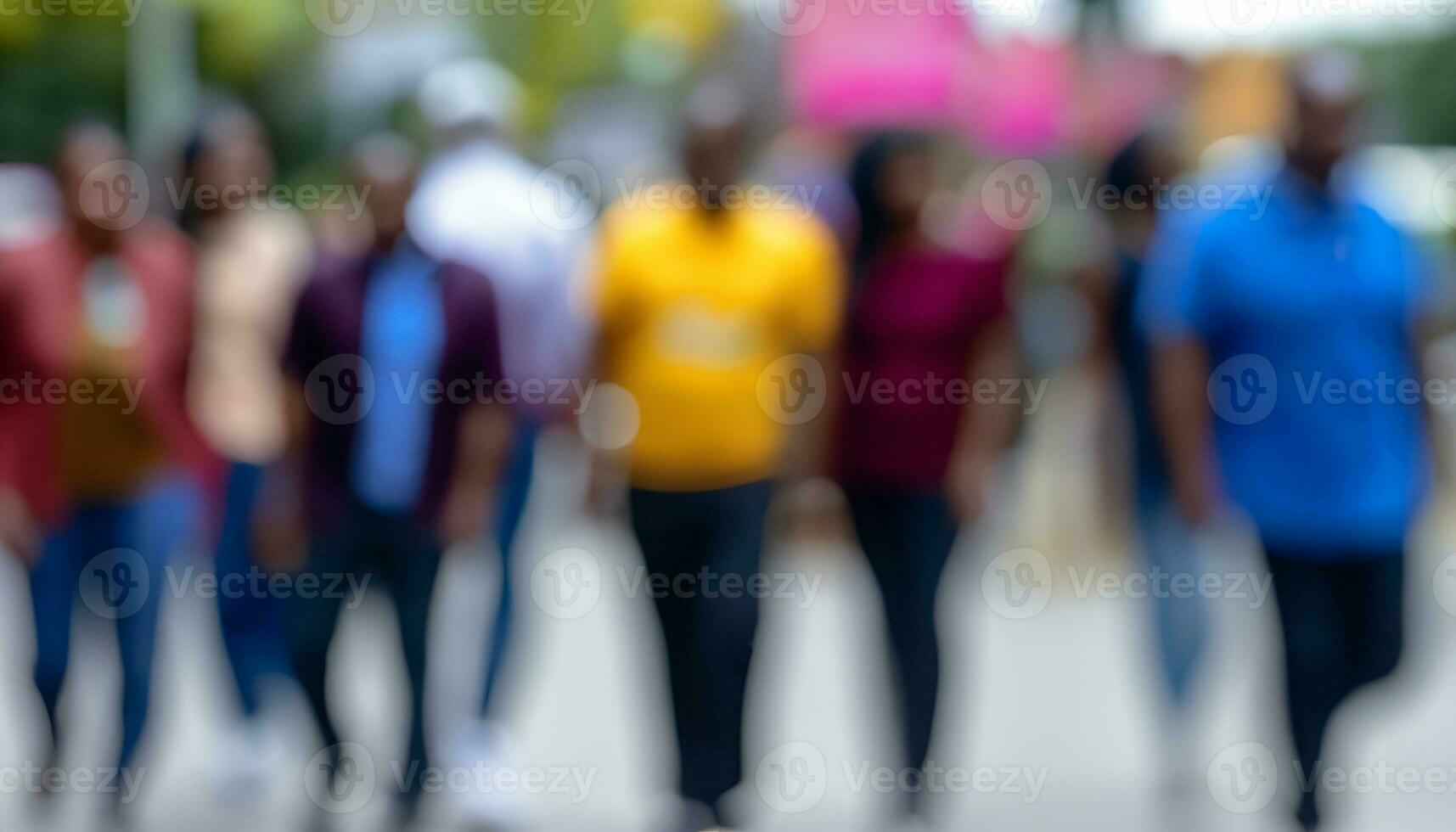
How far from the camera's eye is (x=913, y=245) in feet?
18.0

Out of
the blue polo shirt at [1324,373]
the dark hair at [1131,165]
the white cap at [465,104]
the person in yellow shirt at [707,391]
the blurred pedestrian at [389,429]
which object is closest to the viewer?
the blue polo shirt at [1324,373]

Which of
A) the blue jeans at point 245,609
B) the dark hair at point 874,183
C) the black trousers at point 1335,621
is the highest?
the dark hair at point 874,183

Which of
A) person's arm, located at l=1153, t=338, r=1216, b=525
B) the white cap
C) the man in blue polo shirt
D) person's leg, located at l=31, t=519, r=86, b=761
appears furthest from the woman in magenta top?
person's leg, located at l=31, t=519, r=86, b=761

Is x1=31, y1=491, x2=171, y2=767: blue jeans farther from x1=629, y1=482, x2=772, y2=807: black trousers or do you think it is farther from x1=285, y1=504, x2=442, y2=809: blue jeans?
x1=629, y1=482, x2=772, y2=807: black trousers

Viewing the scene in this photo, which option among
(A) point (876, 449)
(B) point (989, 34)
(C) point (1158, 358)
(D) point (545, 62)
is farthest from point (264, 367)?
(D) point (545, 62)

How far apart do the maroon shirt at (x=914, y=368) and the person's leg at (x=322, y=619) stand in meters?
1.21

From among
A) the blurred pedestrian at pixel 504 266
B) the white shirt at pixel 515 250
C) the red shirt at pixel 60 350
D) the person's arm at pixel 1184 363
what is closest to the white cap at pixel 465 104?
the blurred pedestrian at pixel 504 266

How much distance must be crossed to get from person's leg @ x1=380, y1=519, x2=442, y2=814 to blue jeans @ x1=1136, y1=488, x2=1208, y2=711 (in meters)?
1.88

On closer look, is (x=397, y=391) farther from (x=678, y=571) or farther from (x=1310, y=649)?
(x=1310, y=649)

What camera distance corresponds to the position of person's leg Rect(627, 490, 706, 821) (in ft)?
17.1

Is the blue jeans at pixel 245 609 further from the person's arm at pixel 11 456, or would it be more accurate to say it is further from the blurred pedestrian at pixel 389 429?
the person's arm at pixel 11 456

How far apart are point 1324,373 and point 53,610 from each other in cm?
314

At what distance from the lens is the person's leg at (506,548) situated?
18.9 ft

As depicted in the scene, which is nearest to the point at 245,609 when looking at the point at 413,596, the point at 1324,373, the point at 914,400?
the point at 413,596
